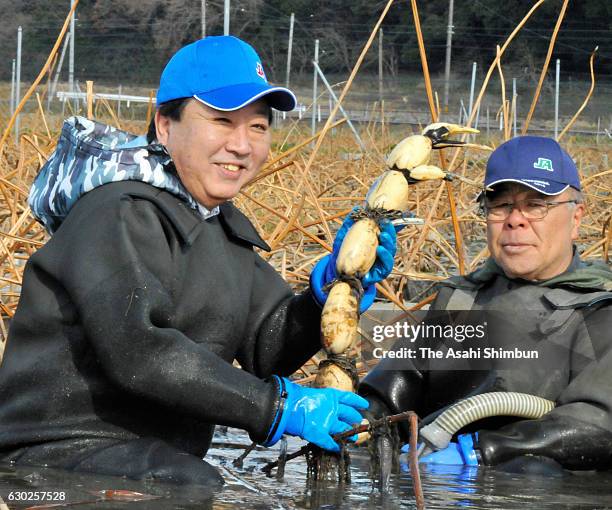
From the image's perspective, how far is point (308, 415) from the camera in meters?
2.65

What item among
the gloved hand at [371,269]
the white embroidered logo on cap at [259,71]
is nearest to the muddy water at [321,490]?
the gloved hand at [371,269]

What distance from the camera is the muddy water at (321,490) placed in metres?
2.58

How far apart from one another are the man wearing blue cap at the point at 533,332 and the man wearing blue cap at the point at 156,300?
2.02 ft

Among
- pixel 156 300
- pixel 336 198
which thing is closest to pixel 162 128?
pixel 156 300

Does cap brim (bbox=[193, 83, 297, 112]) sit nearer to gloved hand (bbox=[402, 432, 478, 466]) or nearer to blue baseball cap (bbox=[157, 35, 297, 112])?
blue baseball cap (bbox=[157, 35, 297, 112])

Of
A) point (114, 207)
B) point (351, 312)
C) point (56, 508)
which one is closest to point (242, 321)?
point (351, 312)

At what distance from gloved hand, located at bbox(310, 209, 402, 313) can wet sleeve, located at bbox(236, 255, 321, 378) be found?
3.2 inches

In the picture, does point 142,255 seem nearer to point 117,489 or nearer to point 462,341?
point 117,489

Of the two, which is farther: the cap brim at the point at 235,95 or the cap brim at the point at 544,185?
the cap brim at the point at 544,185

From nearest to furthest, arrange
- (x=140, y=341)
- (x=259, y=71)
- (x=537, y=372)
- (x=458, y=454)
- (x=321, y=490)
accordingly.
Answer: (x=140, y=341)
(x=321, y=490)
(x=259, y=71)
(x=458, y=454)
(x=537, y=372)

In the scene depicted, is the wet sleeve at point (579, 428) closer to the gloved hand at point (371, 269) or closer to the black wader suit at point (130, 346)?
the gloved hand at point (371, 269)

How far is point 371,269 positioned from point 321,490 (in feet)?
1.93

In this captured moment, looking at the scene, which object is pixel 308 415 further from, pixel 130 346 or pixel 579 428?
pixel 579 428

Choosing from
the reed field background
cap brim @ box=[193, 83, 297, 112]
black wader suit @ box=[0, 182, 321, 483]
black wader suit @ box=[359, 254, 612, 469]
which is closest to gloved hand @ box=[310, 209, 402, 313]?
black wader suit @ box=[0, 182, 321, 483]
